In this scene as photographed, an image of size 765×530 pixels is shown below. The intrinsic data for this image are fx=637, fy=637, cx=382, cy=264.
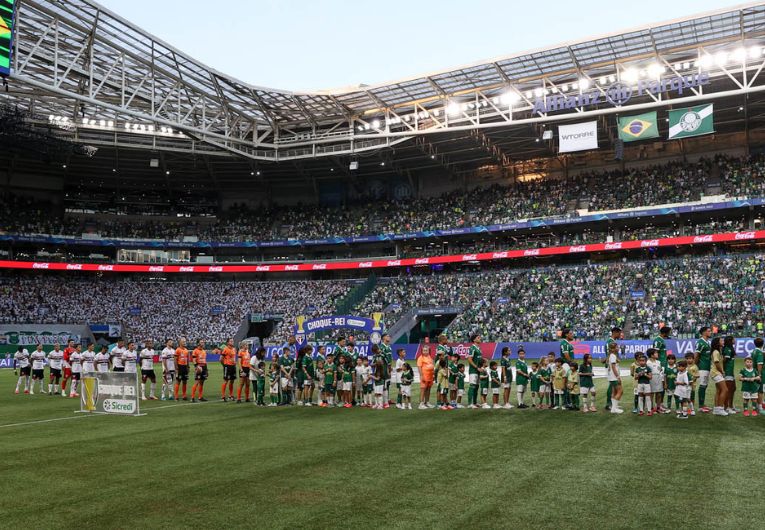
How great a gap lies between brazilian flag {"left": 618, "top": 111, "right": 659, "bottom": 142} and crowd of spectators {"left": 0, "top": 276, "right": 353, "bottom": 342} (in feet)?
90.5

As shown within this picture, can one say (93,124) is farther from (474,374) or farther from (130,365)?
(474,374)

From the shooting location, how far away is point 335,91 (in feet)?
135

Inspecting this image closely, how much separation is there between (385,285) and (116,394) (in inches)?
1608

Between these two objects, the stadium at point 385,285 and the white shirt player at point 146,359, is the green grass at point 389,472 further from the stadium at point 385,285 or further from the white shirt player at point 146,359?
the white shirt player at point 146,359

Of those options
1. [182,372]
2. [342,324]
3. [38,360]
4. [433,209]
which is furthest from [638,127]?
[38,360]

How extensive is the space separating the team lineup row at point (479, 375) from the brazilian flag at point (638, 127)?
81.2ft

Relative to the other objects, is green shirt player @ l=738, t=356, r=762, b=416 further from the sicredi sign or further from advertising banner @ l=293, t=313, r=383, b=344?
the sicredi sign

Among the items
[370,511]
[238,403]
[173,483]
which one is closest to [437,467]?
[370,511]

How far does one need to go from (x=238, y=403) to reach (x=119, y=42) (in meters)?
24.0

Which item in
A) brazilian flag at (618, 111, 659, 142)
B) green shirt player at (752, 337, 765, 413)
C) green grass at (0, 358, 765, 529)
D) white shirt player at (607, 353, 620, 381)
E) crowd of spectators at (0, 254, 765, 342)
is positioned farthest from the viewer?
crowd of spectators at (0, 254, 765, 342)

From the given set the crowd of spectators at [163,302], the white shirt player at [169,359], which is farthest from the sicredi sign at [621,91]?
the white shirt player at [169,359]

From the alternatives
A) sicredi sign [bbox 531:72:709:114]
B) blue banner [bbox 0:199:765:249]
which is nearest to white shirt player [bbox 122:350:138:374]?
sicredi sign [bbox 531:72:709:114]

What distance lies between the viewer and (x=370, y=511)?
7055mm

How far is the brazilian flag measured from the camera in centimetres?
3872
